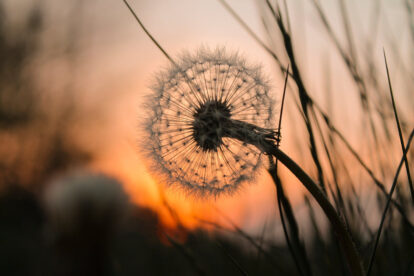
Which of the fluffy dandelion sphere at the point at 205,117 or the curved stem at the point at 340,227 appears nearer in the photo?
the curved stem at the point at 340,227

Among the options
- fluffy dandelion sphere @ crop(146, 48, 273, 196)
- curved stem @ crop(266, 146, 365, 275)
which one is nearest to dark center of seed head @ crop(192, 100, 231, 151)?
fluffy dandelion sphere @ crop(146, 48, 273, 196)

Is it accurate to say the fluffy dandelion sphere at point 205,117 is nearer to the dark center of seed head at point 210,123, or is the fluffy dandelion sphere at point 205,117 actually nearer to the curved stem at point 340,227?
the dark center of seed head at point 210,123

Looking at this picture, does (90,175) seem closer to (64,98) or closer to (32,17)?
(64,98)

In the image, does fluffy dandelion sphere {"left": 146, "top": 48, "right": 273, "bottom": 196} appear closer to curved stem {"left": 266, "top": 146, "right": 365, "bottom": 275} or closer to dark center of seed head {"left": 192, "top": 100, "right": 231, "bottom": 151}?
dark center of seed head {"left": 192, "top": 100, "right": 231, "bottom": 151}

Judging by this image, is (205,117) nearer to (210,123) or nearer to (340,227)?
(210,123)

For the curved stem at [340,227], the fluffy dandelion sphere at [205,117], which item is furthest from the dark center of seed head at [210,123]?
the curved stem at [340,227]

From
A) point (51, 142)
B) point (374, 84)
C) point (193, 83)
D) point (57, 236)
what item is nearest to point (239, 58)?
point (193, 83)

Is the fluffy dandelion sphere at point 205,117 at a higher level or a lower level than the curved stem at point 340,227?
higher

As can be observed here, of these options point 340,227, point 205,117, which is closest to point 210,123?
point 205,117

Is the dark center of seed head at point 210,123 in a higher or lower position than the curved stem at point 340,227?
higher
